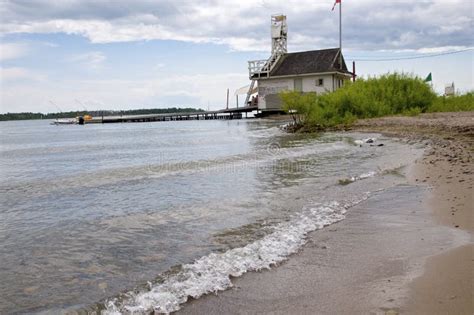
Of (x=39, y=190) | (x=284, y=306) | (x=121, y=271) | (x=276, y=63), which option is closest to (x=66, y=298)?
(x=121, y=271)

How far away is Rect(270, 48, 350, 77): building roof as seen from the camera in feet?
184

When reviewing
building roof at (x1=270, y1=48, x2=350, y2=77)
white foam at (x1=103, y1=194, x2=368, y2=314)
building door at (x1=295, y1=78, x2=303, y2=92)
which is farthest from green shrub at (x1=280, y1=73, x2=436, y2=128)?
white foam at (x1=103, y1=194, x2=368, y2=314)

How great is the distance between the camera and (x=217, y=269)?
512cm

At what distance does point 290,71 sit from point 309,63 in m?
2.63

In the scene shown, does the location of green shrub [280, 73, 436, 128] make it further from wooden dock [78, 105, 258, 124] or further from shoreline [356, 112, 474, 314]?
wooden dock [78, 105, 258, 124]

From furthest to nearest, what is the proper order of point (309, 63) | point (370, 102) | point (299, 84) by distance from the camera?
point (309, 63), point (299, 84), point (370, 102)

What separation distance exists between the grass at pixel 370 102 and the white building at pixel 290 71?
18.9 meters

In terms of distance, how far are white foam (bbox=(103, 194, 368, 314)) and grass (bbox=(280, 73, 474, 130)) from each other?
83.8ft

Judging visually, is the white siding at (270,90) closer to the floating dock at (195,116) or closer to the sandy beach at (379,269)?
the floating dock at (195,116)

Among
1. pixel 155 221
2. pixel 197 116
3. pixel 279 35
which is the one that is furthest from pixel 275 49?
pixel 155 221

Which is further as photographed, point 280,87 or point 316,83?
point 280,87

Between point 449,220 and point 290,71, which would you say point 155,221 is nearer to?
point 449,220

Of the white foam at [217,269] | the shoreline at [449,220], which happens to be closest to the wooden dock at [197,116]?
the shoreline at [449,220]

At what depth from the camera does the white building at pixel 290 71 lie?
56138 mm
